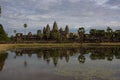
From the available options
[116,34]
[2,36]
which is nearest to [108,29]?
[116,34]

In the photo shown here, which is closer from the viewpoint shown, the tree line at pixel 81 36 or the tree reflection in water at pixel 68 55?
the tree reflection in water at pixel 68 55

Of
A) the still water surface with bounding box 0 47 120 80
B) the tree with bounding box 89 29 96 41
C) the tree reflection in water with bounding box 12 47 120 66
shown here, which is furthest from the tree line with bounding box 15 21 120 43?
the still water surface with bounding box 0 47 120 80

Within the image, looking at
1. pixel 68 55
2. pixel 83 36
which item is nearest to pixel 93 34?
pixel 83 36

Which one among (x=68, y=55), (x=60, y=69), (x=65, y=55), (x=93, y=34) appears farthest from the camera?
(x=93, y=34)

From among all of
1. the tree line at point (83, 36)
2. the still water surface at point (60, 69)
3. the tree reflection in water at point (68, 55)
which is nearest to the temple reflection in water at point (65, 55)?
the tree reflection in water at point (68, 55)

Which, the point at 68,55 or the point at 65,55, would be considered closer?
the point at 65,55

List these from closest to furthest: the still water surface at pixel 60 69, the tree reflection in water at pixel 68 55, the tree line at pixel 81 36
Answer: the still water surface at pixel 60 69 → the tree reflection in water at pixel 68 55 → the tree line at pixel 81 36

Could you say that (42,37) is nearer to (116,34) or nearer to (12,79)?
(116,34)

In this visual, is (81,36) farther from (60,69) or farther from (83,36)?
(60,69)

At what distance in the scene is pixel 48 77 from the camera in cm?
2884

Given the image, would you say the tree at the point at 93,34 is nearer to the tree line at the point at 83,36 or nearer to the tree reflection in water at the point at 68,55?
the tree line at the point at 83,36

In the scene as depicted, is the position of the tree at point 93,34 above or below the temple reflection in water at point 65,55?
above

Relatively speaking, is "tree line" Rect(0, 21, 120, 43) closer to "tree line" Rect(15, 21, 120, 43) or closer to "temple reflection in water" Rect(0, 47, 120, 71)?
"tree line" Rect(15, 21, 120, 43)

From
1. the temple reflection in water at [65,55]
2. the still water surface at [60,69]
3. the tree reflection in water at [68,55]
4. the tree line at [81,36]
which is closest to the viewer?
the still water surface at [60,69]
